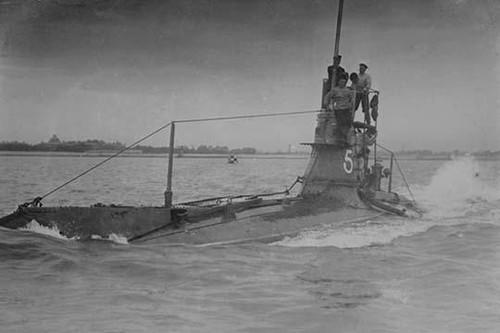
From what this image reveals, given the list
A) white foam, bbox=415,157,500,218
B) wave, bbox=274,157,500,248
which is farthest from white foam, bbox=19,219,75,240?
white foam, bbox=415,157,500,218

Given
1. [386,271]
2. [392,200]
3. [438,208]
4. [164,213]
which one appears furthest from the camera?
[438,208]

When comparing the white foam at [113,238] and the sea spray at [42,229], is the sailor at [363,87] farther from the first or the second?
the sea spray at [42,229]

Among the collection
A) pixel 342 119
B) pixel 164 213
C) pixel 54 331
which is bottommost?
pixel 54 331

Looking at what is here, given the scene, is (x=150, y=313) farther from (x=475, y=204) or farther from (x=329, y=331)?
(x=475, y=204)

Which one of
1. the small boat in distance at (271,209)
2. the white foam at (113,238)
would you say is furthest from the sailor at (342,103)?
the white foam at (113,238)

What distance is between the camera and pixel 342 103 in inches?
674

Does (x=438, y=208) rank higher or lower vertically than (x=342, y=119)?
lower

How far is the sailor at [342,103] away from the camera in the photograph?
55.9ft

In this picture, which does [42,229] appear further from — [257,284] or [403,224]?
[403,224]

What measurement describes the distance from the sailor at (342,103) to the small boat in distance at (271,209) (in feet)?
0.37

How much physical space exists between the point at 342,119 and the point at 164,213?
688 cm

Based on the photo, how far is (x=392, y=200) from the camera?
20141 millimetres

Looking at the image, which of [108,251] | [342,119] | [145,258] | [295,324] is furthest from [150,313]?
[342,119]

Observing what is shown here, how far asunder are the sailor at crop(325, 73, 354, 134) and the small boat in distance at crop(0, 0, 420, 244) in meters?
0.11
